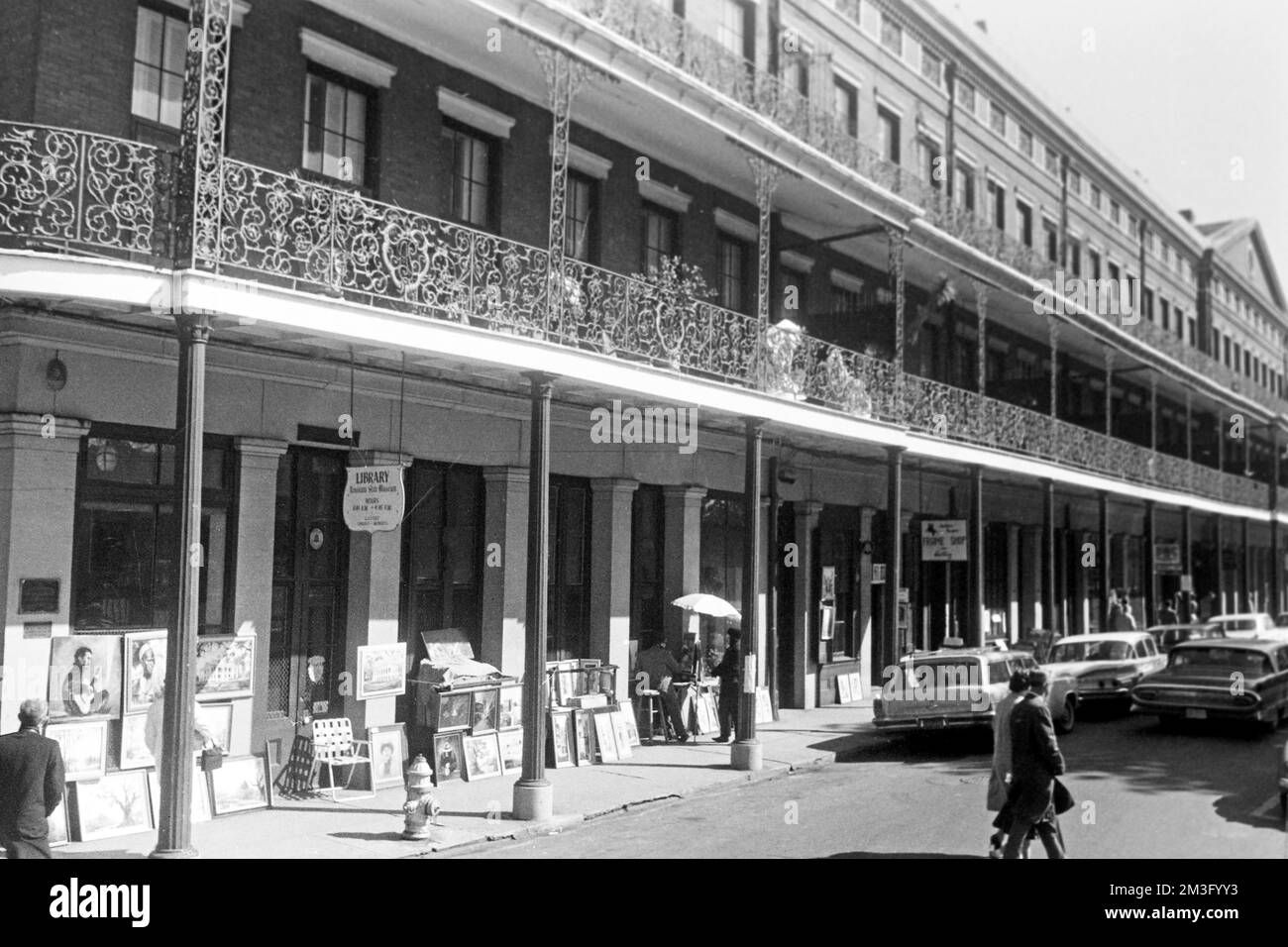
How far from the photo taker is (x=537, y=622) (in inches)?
474

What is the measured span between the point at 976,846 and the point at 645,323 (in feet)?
22.9

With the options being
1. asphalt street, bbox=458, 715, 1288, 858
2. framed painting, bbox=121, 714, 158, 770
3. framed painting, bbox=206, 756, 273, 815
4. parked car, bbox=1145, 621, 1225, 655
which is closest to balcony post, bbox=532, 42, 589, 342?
asphalt street, bbox=458, 715, 1288, 858

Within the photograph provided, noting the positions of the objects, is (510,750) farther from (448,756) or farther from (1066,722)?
(1066,722)

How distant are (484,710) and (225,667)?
3.28 metres

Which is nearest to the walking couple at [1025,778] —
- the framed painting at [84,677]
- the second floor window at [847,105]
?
the framed painting at [84,677]

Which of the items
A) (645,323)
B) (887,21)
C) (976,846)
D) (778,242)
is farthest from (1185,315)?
(976,846)

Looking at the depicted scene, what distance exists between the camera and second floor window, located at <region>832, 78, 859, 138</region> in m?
22.5

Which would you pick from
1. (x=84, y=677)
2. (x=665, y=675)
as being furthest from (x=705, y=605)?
(x=84, y=677)

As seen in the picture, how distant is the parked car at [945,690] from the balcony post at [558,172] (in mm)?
7439

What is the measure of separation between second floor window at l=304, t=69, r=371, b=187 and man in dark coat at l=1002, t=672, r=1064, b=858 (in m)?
9.22

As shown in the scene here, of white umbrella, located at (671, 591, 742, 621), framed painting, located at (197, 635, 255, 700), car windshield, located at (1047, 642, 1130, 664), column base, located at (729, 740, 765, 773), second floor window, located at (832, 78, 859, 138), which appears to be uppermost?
second floor window, located at (832, 78, 859, 138)

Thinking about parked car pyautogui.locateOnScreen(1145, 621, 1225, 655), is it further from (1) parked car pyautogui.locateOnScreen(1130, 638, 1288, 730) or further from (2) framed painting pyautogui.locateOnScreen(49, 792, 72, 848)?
(2) framed painting pyautogui.locateOnScreen(49, 792, 72, 848)
